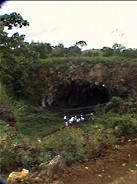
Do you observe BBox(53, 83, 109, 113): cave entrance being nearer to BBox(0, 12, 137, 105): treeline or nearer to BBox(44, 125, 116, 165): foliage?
BBox(0, 12, 137, 105): treeline

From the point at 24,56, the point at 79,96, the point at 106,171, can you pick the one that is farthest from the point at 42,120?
the point at 106,171

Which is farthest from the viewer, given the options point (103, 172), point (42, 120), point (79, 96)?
point (79, 96)

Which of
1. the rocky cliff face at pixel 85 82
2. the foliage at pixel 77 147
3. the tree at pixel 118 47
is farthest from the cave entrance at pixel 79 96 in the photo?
the foliage at pixel 77 147

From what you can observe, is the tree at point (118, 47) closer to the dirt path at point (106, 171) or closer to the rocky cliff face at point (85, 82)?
the rocky cliff face at point (85, 82)

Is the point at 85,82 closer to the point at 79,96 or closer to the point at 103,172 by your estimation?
the point at 79,96

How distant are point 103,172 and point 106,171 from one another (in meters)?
0.05

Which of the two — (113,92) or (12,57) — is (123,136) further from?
(113,92)

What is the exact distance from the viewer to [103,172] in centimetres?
336

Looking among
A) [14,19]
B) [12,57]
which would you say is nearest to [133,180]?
[14,19]

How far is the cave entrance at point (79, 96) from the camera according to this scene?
56.8ft

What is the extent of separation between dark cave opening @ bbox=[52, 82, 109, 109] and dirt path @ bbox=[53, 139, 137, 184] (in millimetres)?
13007

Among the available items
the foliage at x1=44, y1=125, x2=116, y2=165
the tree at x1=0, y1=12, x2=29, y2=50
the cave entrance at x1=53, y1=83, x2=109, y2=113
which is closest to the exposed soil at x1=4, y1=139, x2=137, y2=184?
the foliage at x1=44, y1=125, x2=116, y2=165

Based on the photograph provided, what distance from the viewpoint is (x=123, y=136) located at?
Result: 5238 mm

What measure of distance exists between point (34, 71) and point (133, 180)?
46.7ft
